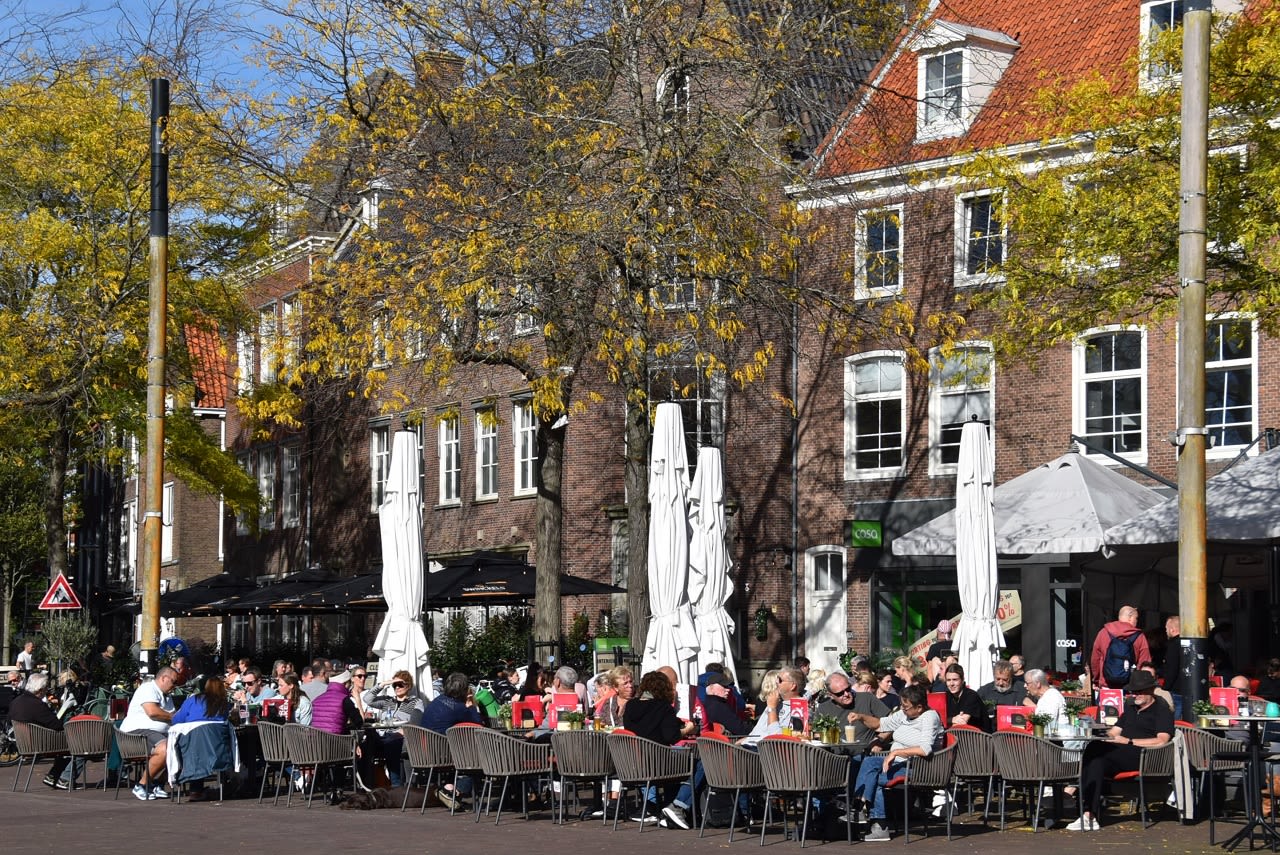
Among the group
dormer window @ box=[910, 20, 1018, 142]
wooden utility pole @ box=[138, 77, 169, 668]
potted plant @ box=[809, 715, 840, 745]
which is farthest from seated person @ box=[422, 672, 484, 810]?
dormer window @ box=[910, 20, 1018, 142]

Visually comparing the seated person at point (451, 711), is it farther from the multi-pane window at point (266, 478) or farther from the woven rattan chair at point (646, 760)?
the multi-pane window at point (266, 478)

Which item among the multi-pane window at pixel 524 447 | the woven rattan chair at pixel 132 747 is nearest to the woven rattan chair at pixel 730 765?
the woven rattan chair at pixel 132 747

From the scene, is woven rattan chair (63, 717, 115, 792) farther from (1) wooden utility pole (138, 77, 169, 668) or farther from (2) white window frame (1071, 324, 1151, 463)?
(2) white window frame (1071, 324, 1151, 463)

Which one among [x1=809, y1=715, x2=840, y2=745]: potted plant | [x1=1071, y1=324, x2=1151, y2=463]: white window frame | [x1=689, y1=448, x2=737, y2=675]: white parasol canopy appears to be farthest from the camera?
[x1=1071, y1=324, x2=1151, y2=463]: white window frame

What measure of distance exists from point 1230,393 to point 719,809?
14.8 m

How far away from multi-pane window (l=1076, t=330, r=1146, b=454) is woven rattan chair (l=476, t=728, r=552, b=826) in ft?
50.1

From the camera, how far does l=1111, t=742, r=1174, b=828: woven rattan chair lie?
1503 cm

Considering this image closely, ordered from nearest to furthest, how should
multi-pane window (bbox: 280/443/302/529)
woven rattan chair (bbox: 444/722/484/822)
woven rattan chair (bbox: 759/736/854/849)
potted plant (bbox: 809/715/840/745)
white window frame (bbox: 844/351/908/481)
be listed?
woven rattan chair (bbox: 759/736/854/849) < potted plant (bbox: 809/715/840/745) < woven rattan chair (bbox: 444/722/484/822) < white window frame (bbox: 844/351/908/481) < multi-pane window (bbox: 280/443/302/529)

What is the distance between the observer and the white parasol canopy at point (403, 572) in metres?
19.5

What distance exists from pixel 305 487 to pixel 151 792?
29.4 metres

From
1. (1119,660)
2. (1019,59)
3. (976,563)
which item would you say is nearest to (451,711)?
(976,563)

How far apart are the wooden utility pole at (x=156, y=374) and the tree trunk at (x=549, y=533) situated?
21.6ft

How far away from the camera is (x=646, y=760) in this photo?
1527 centimetres

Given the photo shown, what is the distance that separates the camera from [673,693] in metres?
15.9
